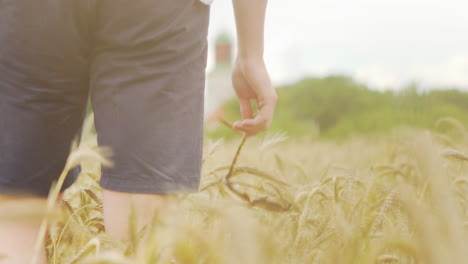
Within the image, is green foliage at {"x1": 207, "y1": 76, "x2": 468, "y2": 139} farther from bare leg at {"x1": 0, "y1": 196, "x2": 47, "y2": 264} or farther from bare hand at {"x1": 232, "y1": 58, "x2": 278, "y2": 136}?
bare leg at {"x1": 0, "y1": 196, "x2": 47, "y2": 264}

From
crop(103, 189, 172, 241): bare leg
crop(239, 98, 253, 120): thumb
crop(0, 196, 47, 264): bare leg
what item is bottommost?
crop(0, 196, 47, 264): bare leg

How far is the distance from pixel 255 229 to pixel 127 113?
553 millimetres

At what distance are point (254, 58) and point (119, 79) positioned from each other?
32 centimetres

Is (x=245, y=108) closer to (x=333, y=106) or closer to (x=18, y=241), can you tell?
(x=18, y=241)

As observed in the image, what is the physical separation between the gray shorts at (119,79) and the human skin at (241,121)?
0.04 m

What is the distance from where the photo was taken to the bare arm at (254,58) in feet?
3.59

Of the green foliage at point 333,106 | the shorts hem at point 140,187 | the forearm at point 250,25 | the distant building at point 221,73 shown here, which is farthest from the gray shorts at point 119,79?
the distant building at point 221,73

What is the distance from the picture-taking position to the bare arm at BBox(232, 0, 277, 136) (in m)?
1.10

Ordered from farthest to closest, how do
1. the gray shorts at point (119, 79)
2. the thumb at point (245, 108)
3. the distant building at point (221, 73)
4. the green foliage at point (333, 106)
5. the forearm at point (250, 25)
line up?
the distant building at point (221, 73) < the green foliage at point (333, 106) < the thumb at point (245, 108) < the forearm at point (250, 25) < the gray shorts at point (119, 79)

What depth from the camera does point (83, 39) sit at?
0.98 meters

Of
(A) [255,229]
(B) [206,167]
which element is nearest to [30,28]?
(B) [206,167]

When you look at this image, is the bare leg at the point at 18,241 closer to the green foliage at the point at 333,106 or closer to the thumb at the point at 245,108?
the thumb at the point at 245,108

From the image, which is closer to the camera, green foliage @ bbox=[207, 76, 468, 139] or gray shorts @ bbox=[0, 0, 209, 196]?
gray shorts @ bbox=[0, 0, 209, 196]

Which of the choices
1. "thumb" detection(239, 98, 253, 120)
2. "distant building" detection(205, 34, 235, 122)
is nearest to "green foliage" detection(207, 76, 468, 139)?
"thumb" detection(239, 98, 253, 120)
